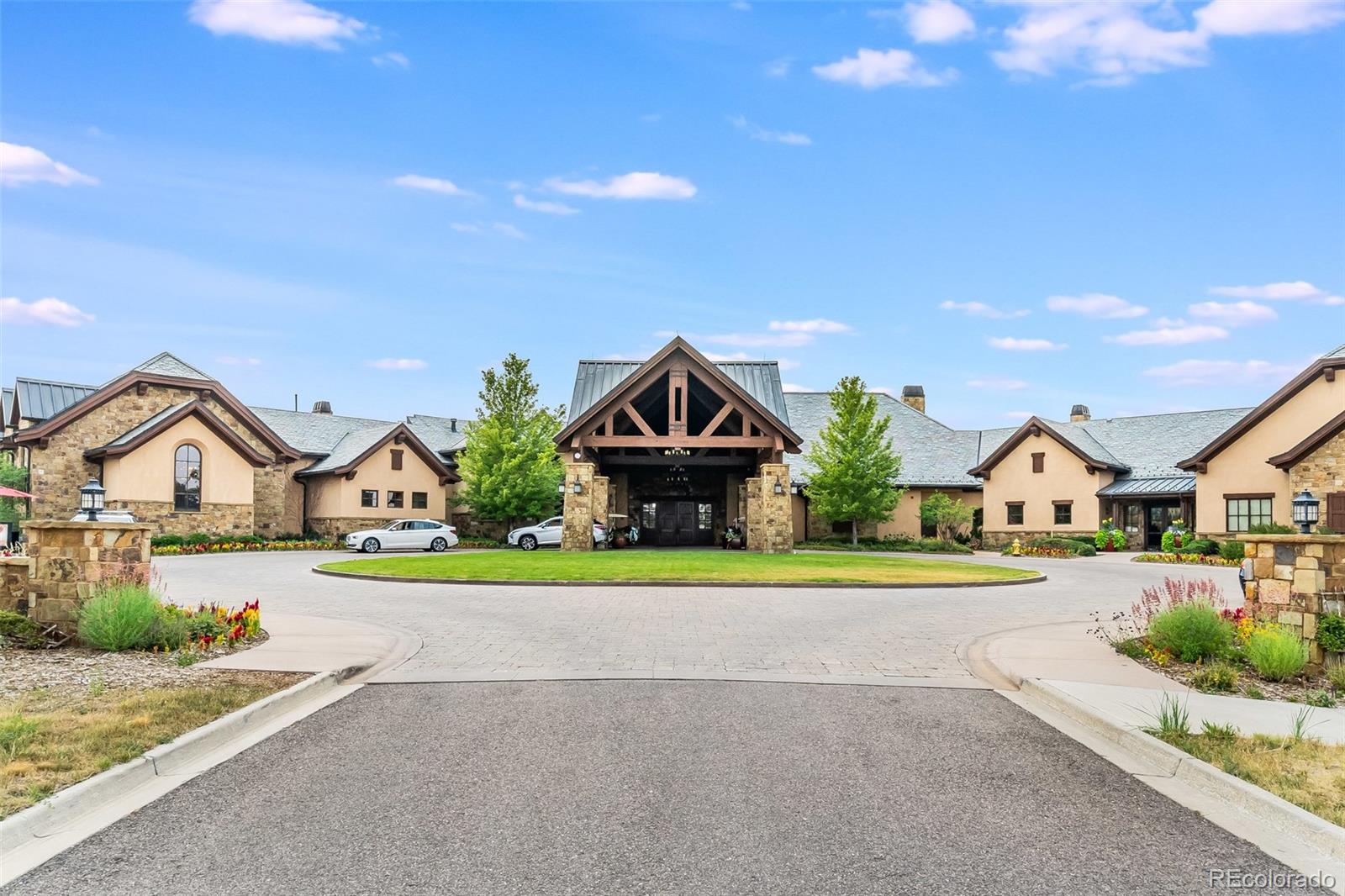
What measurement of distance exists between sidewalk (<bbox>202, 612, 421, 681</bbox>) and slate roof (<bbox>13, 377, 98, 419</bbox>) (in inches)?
1279

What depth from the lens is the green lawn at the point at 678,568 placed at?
20.0 meters

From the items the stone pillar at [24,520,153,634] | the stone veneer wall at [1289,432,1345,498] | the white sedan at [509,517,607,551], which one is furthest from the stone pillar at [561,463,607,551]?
the stone veneer wall at [1289,432,1345,498]

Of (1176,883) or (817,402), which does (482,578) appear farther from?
(817,402)

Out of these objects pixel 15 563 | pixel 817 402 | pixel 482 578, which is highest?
pixel 817 402

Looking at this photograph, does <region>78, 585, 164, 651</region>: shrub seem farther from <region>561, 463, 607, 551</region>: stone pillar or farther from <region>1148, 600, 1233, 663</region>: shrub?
<region>561, 463, 607, 551</region>: stone pillar

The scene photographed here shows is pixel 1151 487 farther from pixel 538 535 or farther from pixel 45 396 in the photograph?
pixel 45 396

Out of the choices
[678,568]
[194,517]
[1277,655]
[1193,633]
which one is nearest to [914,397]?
[678,568]

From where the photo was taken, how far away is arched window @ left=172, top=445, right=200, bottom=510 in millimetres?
36375

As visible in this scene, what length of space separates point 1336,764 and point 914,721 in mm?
2788

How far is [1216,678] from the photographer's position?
27.7 ft

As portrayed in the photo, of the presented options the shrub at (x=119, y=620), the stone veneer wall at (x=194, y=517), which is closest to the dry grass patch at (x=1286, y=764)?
the shrub at (x=119, y=620)

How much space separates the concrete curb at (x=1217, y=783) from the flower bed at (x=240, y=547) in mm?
32425

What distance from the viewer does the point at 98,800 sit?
5.24 metres

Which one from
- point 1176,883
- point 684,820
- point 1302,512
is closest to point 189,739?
point 684,820
